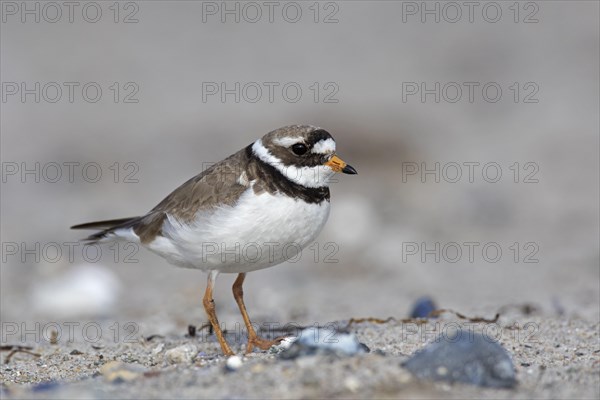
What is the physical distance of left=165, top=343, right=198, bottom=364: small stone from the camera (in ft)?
16.5

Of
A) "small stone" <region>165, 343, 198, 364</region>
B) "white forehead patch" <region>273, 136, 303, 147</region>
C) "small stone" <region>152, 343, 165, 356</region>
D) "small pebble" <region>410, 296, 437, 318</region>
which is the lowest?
"small stone" <region>152, 343, 165, 356</region>

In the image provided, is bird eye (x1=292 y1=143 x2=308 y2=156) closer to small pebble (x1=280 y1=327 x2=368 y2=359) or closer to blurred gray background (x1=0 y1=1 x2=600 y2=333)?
small pebble (x1=280 y1=327 x2=368 y2=359)

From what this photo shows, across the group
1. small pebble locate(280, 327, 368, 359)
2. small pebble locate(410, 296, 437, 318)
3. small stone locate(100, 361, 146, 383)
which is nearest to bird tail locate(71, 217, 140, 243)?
small stone locate(100, 361, 146, 383)

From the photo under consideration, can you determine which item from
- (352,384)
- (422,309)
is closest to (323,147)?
(422,309)

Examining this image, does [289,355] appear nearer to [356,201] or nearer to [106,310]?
[106,310]

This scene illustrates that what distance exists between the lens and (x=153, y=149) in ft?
44.8

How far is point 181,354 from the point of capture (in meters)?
5.04

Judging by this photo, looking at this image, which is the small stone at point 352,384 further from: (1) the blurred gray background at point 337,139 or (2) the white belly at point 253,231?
(1) the blurred gray background at point 337,139

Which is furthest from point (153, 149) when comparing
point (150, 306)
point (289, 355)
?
point (289, 355)

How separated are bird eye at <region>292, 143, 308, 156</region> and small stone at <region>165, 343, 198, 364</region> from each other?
132cm

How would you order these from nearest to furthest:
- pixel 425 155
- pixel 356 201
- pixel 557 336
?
pixel 557 336 < pixel 356 201 < pixel 425 155

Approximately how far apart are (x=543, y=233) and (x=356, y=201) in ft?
7.38

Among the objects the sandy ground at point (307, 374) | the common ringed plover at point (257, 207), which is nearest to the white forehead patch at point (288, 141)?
the common ringed plover at point (257, 207)

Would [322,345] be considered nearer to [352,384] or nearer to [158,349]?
[352,384]
